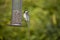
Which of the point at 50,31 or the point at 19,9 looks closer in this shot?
the point at 19,9

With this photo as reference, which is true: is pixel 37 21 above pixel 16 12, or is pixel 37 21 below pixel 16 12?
below

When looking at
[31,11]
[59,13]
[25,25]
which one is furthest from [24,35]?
[59,13]

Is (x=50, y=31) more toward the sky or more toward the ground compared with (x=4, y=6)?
more toward the ground

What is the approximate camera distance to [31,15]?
265 cm

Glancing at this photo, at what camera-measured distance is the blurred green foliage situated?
104 inches

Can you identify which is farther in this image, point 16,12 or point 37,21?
point 37,21

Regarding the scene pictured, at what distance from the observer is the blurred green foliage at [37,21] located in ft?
8.66

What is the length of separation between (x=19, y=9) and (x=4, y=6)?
1.51ft

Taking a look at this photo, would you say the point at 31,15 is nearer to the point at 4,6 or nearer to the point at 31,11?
the point at 31,11

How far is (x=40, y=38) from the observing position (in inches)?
105

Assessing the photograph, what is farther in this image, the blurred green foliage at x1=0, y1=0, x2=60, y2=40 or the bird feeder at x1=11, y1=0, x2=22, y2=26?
the blurred green foliage at x1=0, y1=0, x2=60, y2=40

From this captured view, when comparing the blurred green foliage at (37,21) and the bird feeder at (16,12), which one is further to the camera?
the blurred green foliage at (37,21)

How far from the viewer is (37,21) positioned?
2.63 m

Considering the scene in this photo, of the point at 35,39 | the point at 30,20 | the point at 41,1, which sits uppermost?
the point at 41,1
